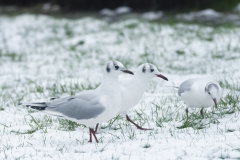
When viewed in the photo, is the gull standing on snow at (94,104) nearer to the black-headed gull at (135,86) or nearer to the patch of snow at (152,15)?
the black-headed gull at (135,86)

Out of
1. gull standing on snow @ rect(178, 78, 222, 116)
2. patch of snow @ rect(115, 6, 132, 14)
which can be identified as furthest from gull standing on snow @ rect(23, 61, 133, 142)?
patch of snow @ rect(115, 6, 132, 14)

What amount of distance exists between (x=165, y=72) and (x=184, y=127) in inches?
144

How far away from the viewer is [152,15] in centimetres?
1686

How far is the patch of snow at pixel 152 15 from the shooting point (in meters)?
16.2

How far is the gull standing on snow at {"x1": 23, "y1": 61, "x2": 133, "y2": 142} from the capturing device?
4246 mm

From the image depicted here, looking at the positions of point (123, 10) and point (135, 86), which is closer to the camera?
point (135, 86)

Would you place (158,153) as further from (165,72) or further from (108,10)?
(108,10)

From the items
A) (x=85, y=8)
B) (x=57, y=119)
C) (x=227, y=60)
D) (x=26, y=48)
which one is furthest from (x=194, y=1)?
(x=57, y=119)

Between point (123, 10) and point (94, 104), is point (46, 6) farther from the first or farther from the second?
point (94, 104)

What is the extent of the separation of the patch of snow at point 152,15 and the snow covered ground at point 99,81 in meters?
2.33

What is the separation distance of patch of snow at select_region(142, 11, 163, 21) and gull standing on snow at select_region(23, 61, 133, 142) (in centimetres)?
1173

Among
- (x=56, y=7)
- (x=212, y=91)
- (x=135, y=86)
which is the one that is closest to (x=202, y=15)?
(x=56, y=7)

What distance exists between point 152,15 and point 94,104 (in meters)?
12.9

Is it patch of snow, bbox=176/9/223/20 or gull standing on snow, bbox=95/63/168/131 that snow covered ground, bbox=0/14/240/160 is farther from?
patch of snow, bbox=176/9/223/20
